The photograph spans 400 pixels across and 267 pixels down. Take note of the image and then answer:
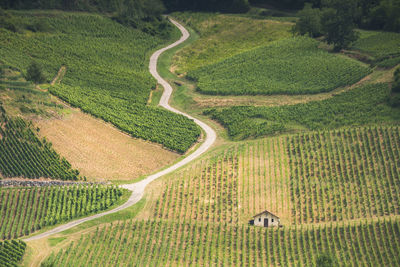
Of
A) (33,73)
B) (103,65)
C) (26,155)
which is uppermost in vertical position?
(103,65)

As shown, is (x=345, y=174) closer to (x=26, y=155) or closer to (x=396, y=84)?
(x=396, y=84)

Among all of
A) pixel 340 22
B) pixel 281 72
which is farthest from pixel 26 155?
pixel 340 22

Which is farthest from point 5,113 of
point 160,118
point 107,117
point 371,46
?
point 371,46

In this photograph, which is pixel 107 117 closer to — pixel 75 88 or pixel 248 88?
pixel 75 88

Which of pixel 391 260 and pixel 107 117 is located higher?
pixel 107 117

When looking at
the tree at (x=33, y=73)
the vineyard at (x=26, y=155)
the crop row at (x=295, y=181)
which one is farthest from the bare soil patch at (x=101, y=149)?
the tree at (x=33, y=73)
